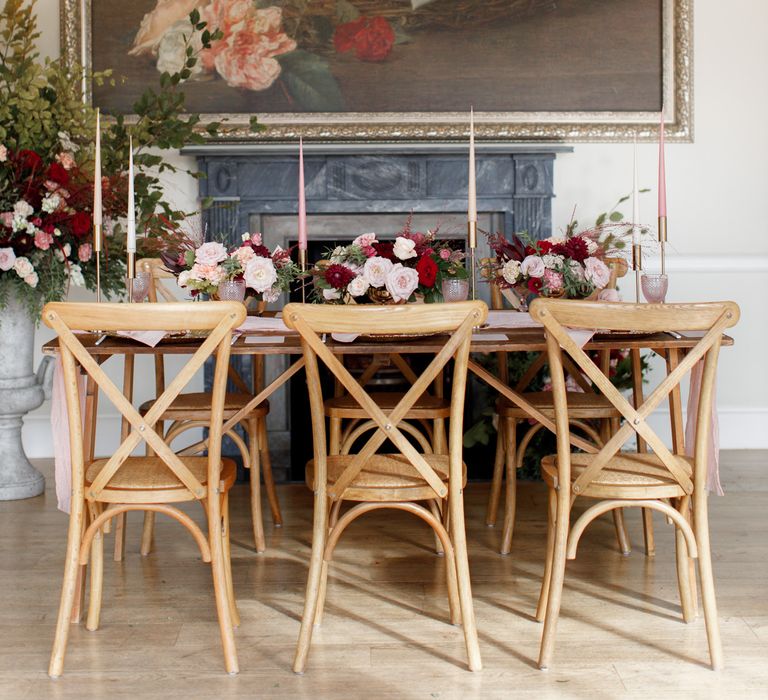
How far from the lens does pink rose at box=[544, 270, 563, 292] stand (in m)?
3.10

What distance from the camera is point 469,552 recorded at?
11.0 feet

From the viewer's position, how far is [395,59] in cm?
462

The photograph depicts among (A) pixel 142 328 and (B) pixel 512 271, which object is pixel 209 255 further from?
(B) pixel 512 271

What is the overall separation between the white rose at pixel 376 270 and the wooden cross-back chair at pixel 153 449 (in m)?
0.65

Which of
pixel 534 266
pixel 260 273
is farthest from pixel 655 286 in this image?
pixel 260 273

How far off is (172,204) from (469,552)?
2.34 m

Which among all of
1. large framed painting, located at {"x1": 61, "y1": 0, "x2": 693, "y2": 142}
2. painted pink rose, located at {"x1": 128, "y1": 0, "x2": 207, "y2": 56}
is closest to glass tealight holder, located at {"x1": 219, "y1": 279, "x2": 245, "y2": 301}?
large framed painting, located at {"x1": 61, "y1": 0, "x2": 693, "y2": 142}

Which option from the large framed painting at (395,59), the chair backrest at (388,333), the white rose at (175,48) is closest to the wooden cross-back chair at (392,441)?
the chair backrest at (388,333)

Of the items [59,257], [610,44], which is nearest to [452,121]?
[610,44]

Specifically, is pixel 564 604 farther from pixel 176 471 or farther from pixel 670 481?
pixel 176 471

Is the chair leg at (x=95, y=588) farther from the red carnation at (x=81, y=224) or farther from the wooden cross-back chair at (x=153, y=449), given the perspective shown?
the red carnation at (x=81, y=224)

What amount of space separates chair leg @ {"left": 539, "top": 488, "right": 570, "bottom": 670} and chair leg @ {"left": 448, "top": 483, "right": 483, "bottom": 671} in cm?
16

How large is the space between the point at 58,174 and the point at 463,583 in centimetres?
221

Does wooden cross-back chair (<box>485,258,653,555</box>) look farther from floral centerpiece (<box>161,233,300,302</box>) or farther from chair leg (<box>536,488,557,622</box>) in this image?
floral centerpiece (<box>161,233,300,302</box>)
